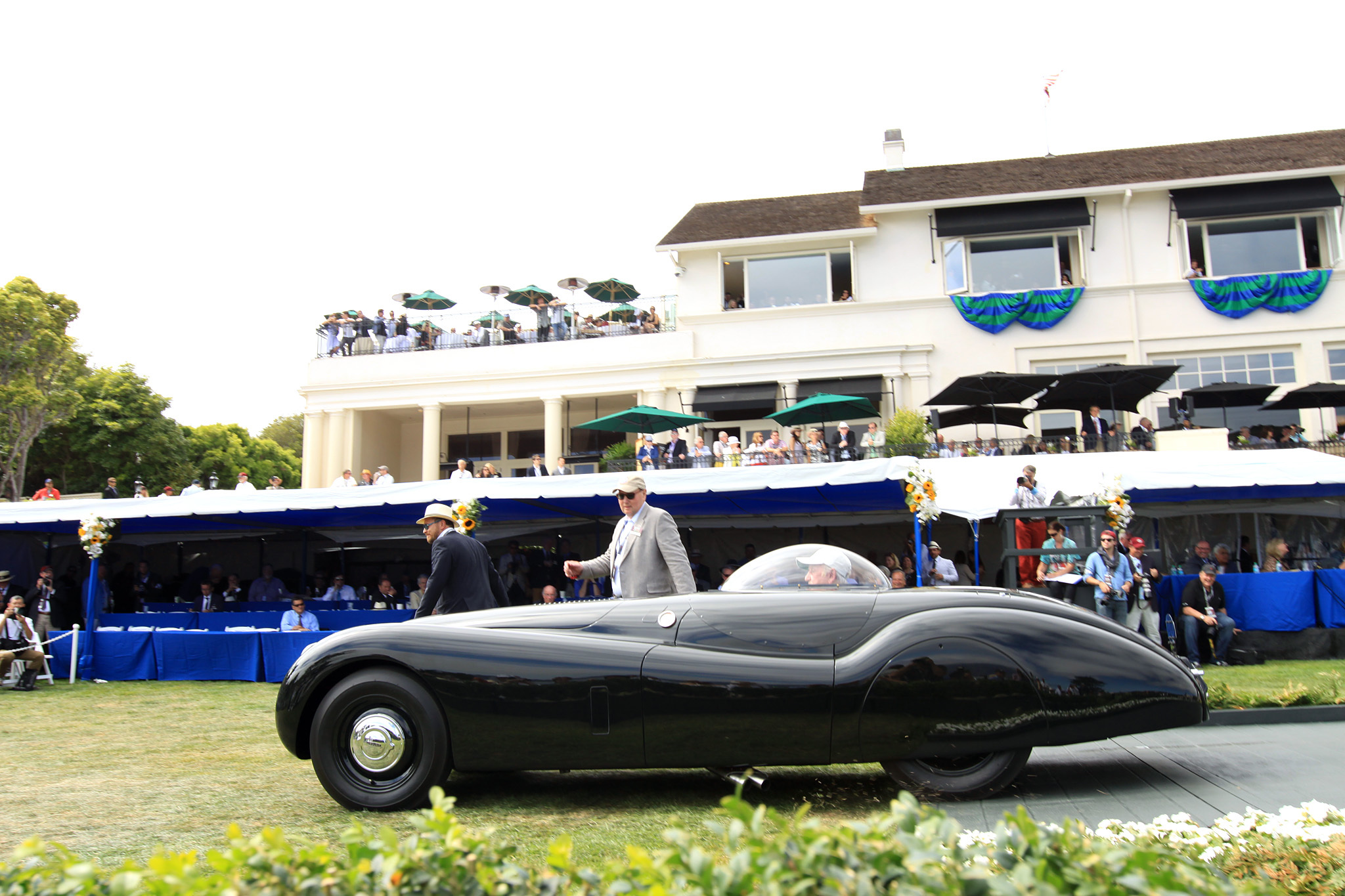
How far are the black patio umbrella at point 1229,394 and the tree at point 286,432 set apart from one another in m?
58.9

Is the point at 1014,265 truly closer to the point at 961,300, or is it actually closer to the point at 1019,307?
the point at 1019,307

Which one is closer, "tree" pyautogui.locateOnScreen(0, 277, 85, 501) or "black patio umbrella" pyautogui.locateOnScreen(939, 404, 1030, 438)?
"black patio umbrella" pyautogui.locateOnScreen(939, 404, 1030, 438)

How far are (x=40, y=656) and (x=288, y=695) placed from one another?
1043 centimetres

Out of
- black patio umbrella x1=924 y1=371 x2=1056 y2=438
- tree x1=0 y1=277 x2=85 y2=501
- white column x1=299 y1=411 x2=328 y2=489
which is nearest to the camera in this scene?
black patio umbrella x1=924 y1=371 x2=1056 y2=438

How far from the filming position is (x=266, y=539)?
20.7 meters

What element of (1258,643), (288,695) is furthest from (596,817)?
(1258,643)

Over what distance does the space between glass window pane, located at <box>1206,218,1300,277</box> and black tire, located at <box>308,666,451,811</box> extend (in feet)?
82.6

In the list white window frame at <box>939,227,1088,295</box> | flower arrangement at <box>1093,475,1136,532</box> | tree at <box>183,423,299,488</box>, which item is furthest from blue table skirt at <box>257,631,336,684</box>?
tree at <box>183,423,299,488</box>

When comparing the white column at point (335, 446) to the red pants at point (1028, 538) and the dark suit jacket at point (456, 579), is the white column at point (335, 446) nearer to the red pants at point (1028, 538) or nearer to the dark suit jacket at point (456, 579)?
the red pants at point (1028, 538)

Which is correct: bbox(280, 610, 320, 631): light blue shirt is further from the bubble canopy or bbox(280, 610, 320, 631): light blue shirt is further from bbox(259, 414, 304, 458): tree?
bbox(259, 414, 304, 458): tree

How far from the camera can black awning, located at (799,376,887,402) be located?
79.0 ft

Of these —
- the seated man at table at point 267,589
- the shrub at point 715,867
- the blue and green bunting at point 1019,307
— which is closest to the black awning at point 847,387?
the blue and green bunting at point 1019,307

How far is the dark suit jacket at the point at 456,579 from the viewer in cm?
650

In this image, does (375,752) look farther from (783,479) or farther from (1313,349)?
(1313,349)
